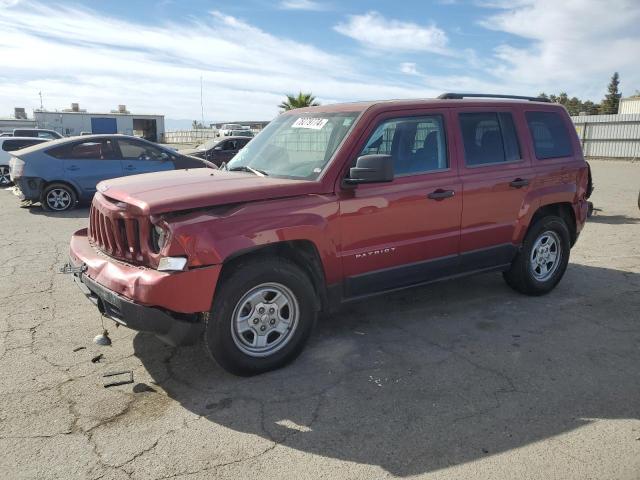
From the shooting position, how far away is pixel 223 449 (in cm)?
295

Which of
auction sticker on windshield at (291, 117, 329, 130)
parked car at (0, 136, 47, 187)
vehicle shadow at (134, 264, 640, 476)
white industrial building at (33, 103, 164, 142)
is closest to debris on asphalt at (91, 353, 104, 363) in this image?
vehicle shadow at (134, 264, 640, 476)

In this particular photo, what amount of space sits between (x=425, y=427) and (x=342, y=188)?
179cm

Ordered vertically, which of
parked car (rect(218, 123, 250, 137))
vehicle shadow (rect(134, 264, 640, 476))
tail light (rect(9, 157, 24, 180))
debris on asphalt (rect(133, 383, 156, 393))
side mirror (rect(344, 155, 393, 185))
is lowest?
debris on asphalt (rect(133, 383, 156, 393))

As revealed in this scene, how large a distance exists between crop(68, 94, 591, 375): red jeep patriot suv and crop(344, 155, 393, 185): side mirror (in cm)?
1

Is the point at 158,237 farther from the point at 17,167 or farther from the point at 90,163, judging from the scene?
the point at 17,167

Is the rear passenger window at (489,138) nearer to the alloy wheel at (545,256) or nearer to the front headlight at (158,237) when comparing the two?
the alloy wheel at (545,256)

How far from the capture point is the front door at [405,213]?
4109 millimetres

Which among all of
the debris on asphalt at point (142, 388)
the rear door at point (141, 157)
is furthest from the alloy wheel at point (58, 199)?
the debris on asphalt at point (142, 388)

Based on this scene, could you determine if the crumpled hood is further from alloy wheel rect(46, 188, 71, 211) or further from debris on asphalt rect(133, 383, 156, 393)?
alloy wheel rect(46, 188, 71, 211)

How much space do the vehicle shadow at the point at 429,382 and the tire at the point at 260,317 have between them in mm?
157

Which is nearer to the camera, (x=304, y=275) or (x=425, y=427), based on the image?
(x=425, y=427)

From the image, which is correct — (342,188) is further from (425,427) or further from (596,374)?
(596,374)

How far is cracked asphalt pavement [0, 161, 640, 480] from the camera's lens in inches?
112

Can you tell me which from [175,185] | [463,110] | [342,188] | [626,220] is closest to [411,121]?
[463,110]
